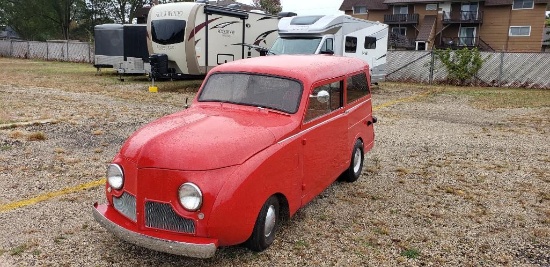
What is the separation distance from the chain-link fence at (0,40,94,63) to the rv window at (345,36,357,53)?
23994 millimetres

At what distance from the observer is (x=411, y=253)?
4.10 m

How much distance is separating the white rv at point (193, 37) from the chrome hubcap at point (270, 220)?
1255cm

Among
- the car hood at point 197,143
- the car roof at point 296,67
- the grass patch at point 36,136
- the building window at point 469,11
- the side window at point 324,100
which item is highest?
the building window at point 469,11

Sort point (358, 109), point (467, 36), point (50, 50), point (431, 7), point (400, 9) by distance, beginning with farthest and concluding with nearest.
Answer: point (400, 9), point (431, 7), point (467, 36), point (50, 50), point (358, 109)

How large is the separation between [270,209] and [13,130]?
22.4 feet

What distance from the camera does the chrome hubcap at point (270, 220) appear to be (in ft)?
12.9

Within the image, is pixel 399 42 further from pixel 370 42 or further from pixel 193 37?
pixel 193 37

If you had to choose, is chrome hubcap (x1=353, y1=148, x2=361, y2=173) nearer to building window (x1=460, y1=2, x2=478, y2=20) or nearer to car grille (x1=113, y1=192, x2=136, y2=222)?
car grille (x1=113, y1=192, x2=136, y2=222)

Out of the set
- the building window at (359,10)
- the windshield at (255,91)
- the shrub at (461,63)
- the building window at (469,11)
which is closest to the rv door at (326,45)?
the shrub at (461,63)

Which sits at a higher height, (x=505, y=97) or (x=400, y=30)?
(x=400, y=30)

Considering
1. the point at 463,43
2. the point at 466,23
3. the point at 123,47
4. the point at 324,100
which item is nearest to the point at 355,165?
the point at 324,100

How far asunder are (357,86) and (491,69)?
17223mm

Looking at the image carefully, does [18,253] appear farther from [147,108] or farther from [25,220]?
[147,108]

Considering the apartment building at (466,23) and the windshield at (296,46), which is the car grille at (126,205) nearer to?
the windshield at (296,46)
